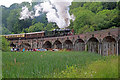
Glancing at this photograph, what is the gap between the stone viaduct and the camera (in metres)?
26.2

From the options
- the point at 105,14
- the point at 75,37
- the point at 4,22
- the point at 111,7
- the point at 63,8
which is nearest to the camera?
the point at 63,8

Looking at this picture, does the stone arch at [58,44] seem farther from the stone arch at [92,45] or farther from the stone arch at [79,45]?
the stone arch at [92,45]

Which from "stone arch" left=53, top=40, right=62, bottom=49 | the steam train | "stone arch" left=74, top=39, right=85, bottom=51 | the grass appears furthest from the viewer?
"stone arch" left=53, top=40, right=62, bottom=49

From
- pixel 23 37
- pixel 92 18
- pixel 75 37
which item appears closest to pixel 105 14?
pixel 92 18

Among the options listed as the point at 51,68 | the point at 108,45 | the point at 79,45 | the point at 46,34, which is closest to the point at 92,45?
the point at 79,45

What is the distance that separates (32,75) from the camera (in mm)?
7441

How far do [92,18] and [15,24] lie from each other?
3758 cm

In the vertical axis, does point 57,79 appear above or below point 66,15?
below

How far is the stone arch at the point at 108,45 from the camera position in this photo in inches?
1059

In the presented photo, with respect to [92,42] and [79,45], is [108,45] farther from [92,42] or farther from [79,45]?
[79,45]

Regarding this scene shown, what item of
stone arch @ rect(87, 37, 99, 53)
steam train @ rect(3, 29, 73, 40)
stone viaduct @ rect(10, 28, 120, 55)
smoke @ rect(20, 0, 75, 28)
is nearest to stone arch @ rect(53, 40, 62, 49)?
stone viaduct @ rect(10, 28, 120, 55)

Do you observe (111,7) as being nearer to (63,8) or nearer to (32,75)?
(63,8)

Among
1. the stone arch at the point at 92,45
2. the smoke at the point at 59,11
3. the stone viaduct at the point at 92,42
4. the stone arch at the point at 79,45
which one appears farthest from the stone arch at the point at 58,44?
the smoke at the point at 59,11

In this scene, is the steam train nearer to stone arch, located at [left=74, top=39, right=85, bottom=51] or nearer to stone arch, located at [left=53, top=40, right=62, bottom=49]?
stone arch, located at [left=53, top=40, right=62, bottom=49]
